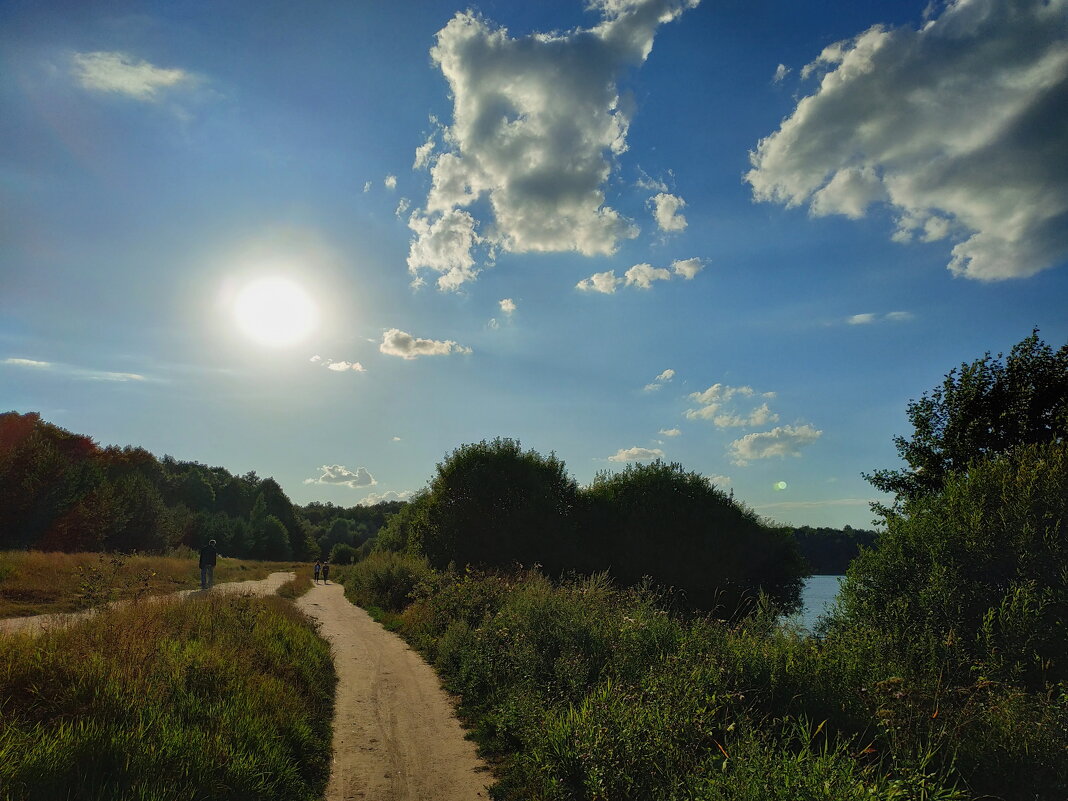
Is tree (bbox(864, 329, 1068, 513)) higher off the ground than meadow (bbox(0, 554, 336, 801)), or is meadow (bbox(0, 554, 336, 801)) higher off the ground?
tree (bbox(864, 329, 1068, 513))

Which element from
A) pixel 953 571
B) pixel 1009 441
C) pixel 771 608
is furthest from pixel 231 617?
pixel 1009 441

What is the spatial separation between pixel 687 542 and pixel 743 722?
92.6ft

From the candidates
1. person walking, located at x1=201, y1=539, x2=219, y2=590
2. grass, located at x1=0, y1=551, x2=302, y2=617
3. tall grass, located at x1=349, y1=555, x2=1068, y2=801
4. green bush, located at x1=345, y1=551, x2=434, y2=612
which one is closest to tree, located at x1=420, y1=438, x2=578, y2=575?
green bush, located at x1=345, y1=551, x2=434, y2=612

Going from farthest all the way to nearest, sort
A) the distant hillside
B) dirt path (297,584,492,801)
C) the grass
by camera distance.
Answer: the distant hillside
the grass
dirt path (297,584,492,801)

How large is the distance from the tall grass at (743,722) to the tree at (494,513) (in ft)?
68.7

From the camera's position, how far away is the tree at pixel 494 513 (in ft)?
101

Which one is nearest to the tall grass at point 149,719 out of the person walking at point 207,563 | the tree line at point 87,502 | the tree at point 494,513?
the person walking at point 207,563

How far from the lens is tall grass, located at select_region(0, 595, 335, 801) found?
444 cm

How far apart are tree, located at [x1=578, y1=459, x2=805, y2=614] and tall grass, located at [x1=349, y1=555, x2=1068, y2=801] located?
2384cm

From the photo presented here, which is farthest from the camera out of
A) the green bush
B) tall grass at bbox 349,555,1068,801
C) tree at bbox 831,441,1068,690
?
the green bush

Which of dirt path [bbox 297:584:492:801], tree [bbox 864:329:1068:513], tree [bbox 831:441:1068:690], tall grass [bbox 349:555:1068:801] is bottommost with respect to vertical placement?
dirt path [bbox 297:584:492:801]

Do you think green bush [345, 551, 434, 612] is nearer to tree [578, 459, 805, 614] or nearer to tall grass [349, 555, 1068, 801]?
tree [578, 459, 805, 614]

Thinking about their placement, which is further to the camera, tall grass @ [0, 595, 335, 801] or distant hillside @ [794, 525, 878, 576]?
distant hillside @ [794, 525, 878, 576]

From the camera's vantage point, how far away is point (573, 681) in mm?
8180
